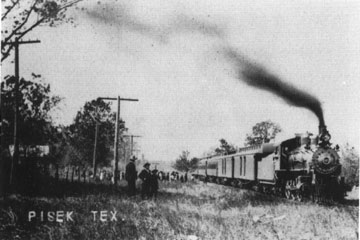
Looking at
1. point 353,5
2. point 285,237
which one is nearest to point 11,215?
point 285,237

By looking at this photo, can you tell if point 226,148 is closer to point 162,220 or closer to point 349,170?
point 349,170

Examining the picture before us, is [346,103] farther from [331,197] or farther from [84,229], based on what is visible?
[84,229]

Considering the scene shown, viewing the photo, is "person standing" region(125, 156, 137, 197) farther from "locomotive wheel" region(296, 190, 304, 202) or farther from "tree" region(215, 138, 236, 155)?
"tree" region(215, 138, 236, 155)

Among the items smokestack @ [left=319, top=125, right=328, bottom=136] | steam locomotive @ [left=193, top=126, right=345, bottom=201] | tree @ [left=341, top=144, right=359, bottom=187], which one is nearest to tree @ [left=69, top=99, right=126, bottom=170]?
steam locomotive @ [left=193, top=126, right=345, bottom=201]

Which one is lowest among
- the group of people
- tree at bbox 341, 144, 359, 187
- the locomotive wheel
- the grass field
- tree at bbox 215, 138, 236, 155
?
the grass field

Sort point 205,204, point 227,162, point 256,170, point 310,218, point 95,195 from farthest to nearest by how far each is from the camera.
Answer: point 227,162 < point 256,170 < point 205,204 < point 95,195 < point 310,218

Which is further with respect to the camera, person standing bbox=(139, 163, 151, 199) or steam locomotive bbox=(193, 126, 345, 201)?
steam locomotive bbox=(193, 126, 345, 201)
